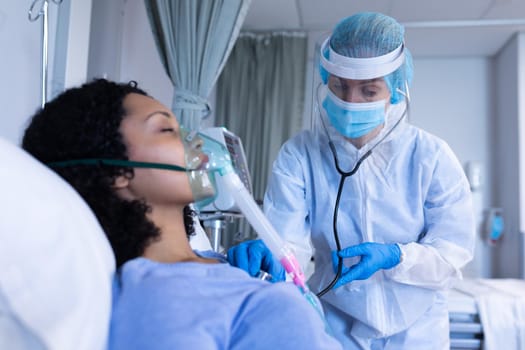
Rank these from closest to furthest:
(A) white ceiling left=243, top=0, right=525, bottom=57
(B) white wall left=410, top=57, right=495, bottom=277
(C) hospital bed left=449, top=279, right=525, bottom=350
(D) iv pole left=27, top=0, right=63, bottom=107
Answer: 1. (D) iv pole left=27, top=0, right=63, bottom=107
2. (C) hospital bed left=449, top=279, right=525, bottom=350
3. (A) white ceiling left=243, top=0, right=525, bottom=57
4. (B) white wall left=410, top=57, right=495, bottom=277

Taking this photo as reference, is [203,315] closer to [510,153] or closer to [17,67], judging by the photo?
[17,67]

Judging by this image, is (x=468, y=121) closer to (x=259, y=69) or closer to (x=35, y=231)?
(x=259, y=69)

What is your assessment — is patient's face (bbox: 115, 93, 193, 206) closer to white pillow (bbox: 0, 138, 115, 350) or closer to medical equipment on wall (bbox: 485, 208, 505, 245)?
white pillow (bbox: 0, 138, 115, 350)

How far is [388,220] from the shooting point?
4.02 feet

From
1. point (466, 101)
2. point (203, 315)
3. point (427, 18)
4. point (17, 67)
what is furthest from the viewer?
point (466, 101)

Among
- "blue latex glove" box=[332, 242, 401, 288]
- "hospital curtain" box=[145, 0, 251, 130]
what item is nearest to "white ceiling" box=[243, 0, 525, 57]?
"hospital curtain" box=[145, 0, 251, 130]

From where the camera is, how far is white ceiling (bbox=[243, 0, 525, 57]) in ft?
9.14

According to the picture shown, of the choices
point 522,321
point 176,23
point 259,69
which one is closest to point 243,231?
point 259,69

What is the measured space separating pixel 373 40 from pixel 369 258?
1.86 ft

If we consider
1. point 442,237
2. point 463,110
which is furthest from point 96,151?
point 463,110

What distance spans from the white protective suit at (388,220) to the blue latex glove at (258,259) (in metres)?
0.15

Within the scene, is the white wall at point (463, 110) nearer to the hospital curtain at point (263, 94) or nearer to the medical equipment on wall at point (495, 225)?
the medical equipment on wall at point (495, 225)

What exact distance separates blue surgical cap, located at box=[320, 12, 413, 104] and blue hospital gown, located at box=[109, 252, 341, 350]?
71cm

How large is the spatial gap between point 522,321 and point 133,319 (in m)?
2.11
